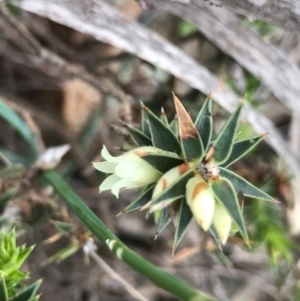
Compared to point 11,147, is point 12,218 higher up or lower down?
higher up

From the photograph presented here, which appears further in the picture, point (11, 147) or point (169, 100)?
point (11, 147)

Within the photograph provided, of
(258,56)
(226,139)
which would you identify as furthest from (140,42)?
(226,139)

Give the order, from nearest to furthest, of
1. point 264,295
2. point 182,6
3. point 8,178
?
1. point 182,6
2. point 8,178
3. point 264,295

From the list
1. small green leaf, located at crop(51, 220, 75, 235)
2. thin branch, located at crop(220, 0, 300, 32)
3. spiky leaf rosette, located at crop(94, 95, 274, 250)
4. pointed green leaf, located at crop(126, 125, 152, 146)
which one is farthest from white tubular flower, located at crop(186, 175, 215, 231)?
small green leaf, located at crop(51, 220, 75, 235)

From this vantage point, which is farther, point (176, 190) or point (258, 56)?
point (258, 56)

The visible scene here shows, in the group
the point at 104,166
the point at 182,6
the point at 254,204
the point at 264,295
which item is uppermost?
the point at 182,6

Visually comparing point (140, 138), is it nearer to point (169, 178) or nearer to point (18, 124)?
point (169, 178)

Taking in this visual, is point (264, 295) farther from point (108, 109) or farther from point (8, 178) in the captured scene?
point (8, 178)

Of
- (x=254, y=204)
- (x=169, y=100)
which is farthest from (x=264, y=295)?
(x=169, y=100)
